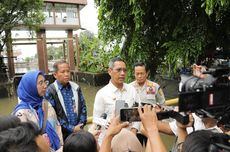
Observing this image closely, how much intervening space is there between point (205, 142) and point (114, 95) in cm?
161

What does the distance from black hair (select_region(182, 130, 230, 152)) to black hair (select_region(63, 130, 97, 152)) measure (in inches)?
21.8

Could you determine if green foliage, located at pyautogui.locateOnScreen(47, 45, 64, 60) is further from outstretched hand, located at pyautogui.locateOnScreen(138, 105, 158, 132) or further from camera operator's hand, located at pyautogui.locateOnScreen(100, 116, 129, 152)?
outstretched hand, located at pyautogui.locateOnScreen(138, 105, 158, 132)

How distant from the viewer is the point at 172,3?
3797 millimetres

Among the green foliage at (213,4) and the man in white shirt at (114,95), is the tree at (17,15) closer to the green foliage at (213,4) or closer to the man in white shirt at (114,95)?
the man in white shirt at (114,95)

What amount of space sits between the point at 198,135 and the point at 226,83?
1.01ft

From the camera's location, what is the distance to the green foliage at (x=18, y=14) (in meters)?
12.0

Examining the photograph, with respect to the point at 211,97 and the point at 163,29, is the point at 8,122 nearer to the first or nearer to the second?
the point at 211,97

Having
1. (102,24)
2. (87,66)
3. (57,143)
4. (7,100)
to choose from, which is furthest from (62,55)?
(57,143)

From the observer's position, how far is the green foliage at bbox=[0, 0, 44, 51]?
12.0 metres

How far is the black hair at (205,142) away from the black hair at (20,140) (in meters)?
0.64

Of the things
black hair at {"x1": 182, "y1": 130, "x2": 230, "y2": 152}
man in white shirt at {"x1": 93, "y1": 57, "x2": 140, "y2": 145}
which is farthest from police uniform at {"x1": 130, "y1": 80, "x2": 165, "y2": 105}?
black hair at {"x1": 182, "y1": 130, "x2": 230, "y2": 152}

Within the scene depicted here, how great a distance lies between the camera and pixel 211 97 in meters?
1.44

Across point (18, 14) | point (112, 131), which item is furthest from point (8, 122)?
point (18, 14)

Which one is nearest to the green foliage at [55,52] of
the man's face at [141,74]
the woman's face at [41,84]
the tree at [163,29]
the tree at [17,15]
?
the tree at [17,15]
